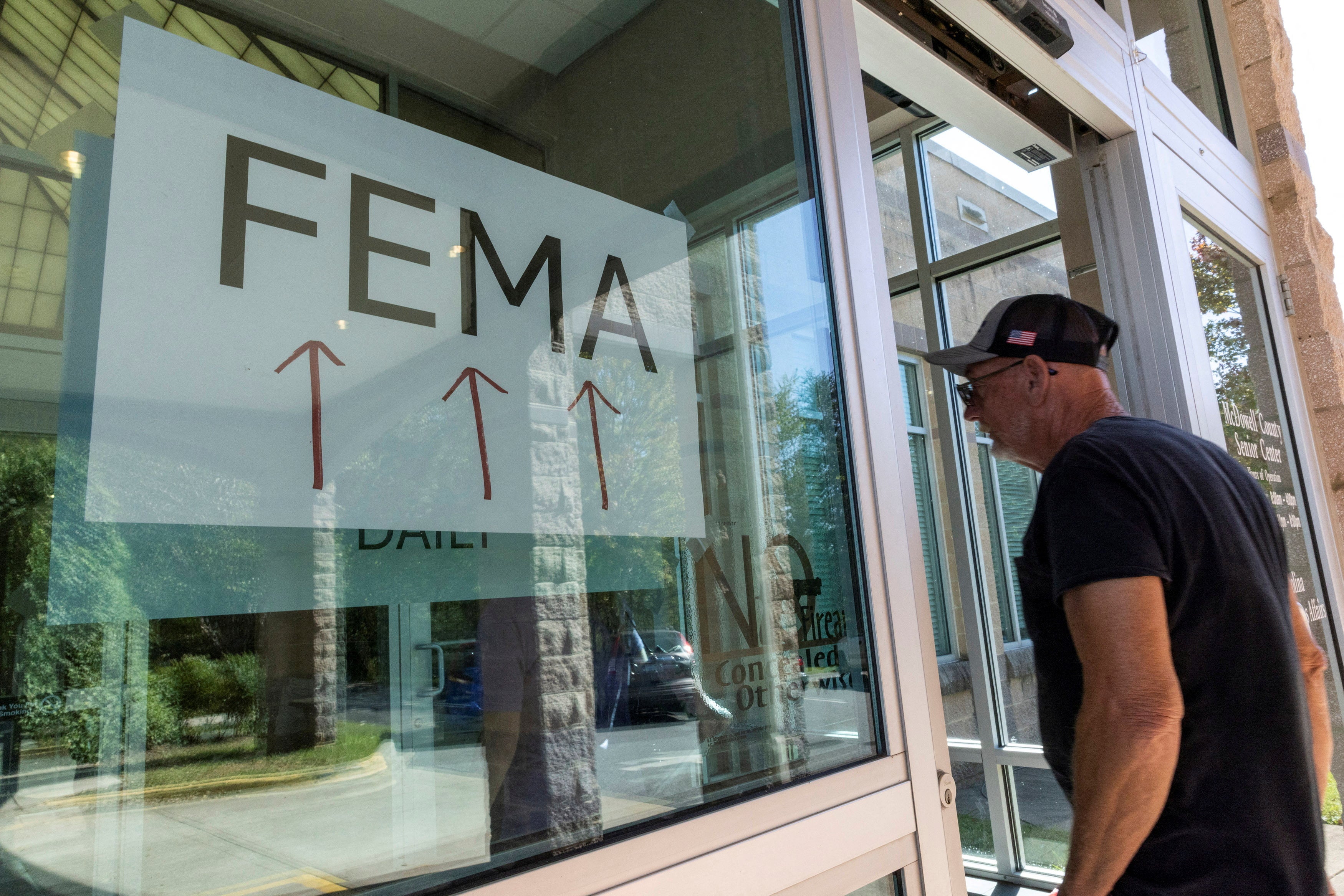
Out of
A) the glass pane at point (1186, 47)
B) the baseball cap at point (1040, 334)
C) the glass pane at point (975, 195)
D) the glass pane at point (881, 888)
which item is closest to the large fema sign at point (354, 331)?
the glass pane at point (881, 888)

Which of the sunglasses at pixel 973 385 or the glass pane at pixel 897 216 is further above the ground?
the glass pane at pixel 897 216

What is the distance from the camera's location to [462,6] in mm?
939

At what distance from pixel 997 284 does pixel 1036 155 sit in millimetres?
2088

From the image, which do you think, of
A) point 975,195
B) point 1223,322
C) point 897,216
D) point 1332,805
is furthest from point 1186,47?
point 1332,805

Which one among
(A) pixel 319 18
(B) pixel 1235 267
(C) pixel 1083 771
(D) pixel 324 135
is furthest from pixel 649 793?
(B) pixel 1235 267

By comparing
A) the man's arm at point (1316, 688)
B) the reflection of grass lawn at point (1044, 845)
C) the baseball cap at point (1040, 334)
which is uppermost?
the baseball cap at point (1040, 334)

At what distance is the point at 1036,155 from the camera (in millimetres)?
2295

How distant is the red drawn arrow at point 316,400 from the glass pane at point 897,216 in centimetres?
Answer: 413

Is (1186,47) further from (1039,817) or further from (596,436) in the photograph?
(1039,817)

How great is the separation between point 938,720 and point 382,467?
0.90 meters

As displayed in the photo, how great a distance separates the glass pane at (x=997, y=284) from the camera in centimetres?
404

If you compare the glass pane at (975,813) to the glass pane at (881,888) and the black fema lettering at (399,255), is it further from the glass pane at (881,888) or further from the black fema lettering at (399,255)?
the black fema lettering at (399,255)

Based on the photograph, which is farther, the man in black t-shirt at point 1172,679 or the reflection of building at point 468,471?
the man in black t-shirt at point 1172,679

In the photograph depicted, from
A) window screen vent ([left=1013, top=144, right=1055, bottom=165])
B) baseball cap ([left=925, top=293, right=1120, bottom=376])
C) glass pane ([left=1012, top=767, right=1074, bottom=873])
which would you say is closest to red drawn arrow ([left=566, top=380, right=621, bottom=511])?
baseball cap ([left=925, top=293, right=1120, bottom=376])
